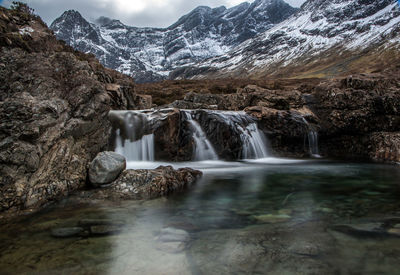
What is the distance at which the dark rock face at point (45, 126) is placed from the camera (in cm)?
525

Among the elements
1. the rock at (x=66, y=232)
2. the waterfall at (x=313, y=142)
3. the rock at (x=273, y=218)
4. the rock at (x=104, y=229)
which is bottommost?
the rock at (x=273, y=218)

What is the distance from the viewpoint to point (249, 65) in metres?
141

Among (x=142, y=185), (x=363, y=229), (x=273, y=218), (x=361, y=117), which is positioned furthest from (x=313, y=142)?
(x=142, y=185)

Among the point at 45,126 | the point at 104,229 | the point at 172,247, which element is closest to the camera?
the point at 172,247

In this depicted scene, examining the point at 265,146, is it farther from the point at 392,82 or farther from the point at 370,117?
the point at 392,82

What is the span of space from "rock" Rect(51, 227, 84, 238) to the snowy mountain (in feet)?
328

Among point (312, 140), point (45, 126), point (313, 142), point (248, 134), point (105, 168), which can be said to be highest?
point (248, 134)

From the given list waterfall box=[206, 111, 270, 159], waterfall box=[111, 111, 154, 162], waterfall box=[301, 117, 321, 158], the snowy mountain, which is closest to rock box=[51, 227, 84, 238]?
waterfall box=[111, 111, 154, 162]

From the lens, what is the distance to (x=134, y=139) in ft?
38.0

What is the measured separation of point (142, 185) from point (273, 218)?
3341 mm

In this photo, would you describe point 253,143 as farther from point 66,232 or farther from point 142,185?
point 66,232

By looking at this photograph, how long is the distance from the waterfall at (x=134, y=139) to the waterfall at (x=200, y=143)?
2.24 m

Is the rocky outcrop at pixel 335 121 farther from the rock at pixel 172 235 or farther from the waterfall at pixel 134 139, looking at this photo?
the rock at pixel 172 235

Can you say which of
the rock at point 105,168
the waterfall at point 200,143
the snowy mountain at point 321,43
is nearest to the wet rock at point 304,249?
the rock at point 105,168
